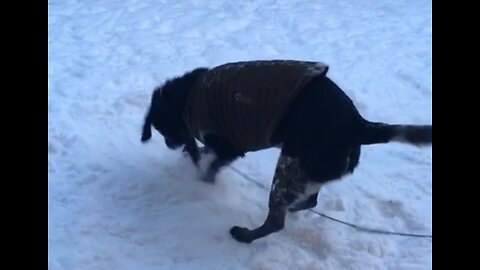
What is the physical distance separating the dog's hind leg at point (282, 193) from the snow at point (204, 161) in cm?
8

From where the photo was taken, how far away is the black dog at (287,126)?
11.6ft

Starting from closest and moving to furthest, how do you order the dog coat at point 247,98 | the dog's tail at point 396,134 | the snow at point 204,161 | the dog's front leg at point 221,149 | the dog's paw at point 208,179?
the dog's tail at point 396,134 < the dog coat at point 247,98 < the snow at point 204,161 < the dog's front leg at point 221,149 < the dog's paw at point 208,179

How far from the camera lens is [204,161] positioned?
4.52 metres

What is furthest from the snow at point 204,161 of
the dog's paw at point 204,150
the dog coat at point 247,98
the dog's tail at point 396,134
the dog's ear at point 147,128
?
the dog's tail at point 396,134

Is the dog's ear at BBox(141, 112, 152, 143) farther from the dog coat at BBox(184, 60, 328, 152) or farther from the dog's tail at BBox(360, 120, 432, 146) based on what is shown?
the dog's tail at BBox(360, 120, 432, 146)

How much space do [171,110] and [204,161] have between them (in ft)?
1.53

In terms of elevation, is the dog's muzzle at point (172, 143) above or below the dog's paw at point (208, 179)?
above

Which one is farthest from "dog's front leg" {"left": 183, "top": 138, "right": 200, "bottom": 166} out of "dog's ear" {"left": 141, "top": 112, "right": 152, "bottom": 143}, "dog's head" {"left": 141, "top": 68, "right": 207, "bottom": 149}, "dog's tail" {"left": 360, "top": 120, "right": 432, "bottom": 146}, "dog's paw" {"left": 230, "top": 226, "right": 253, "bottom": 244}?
"dog's tail" {"left": 360, "top": 120, "right": 432, "bottom": 146}

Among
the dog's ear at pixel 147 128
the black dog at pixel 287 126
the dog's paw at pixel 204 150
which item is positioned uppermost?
the black dog at pixel 287 126

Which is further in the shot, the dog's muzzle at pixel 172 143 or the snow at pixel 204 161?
the dog's muzzle at pixel 172 143

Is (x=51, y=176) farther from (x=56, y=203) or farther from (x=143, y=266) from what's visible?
(x=143, y=266)

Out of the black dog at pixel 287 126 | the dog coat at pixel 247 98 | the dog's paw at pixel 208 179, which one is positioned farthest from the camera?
the dog's paw at pixel 208 179

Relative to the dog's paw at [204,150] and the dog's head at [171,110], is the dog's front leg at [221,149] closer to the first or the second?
the dog's paw at [204,150]

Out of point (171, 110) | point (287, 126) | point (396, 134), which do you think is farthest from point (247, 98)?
point (396, 134)
